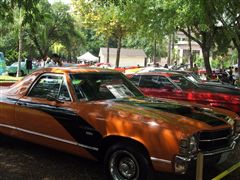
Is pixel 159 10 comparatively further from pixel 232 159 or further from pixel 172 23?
pixel 232 159

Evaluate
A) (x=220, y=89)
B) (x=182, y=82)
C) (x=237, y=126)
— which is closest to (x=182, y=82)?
(x=182, y=82)

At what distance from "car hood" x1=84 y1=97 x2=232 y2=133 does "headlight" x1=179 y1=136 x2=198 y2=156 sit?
0.11 m

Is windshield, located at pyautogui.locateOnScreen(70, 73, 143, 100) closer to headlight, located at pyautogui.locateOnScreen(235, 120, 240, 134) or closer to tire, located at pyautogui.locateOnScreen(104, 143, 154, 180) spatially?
tire, located at pyautogui.locateOnScreen(104, 143, 154, 180)

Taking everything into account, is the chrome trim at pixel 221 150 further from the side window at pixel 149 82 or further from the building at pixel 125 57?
the building at pixel 125 57

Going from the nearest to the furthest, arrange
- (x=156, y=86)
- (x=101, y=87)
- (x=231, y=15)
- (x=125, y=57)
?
(x=101, y=87), (x=156, y=86), (x=231, y=15), (x=125, y=57)

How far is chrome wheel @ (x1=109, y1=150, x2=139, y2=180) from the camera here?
4824mm

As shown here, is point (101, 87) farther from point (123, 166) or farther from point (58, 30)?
point (58, 30)

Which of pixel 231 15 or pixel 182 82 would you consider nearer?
pixel 182 82

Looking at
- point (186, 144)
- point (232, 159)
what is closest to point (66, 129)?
point (186, 144)

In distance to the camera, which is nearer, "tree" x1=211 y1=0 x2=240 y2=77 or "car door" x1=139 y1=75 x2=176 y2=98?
"car door" x1=139 y1=75 x2=176 y2=98

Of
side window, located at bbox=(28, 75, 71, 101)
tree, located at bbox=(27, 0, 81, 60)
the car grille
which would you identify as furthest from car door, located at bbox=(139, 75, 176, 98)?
tree, located at bbox=(27, 0, 81, 60)

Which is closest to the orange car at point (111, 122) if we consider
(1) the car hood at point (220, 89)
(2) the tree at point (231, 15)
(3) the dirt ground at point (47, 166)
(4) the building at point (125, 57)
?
(3) the dirt ground at point (47, 166)

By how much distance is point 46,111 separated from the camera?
229 inches

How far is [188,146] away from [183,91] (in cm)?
Result: 622
